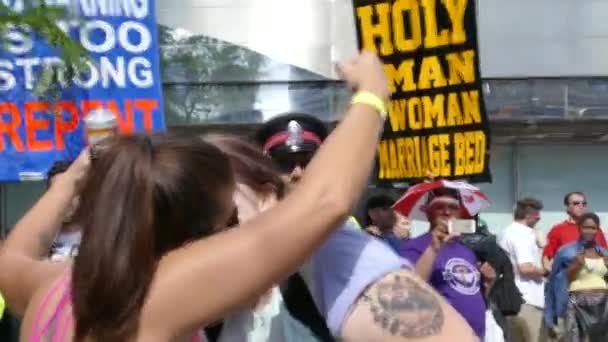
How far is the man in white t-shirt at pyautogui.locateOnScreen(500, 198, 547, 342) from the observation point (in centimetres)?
1227

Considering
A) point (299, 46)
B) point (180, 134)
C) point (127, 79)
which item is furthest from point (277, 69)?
point (180, 134)

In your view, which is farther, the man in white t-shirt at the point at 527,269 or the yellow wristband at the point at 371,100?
the man in white t-shirt at the point at 527,269

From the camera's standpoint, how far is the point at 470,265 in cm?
712

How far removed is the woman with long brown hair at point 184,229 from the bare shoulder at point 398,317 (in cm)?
20

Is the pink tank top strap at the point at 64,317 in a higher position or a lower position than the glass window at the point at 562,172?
higher

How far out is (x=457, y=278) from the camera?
6.92 m

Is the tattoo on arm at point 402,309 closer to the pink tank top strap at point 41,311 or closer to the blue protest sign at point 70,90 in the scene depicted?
the pink tank top strap at point 41,311

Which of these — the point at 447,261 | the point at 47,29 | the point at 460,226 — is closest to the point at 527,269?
the point at 447,261

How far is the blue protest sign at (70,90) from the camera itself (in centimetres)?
945

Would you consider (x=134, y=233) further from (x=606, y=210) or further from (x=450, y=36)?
(x=606, y=210)

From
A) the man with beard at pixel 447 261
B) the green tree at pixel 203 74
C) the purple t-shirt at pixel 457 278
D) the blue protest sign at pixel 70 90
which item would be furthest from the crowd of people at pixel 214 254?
the green tree at pixel 203 74

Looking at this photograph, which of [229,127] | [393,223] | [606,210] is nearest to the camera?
[393,223]

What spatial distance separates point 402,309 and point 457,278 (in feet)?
15.2

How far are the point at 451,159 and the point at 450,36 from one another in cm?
87
